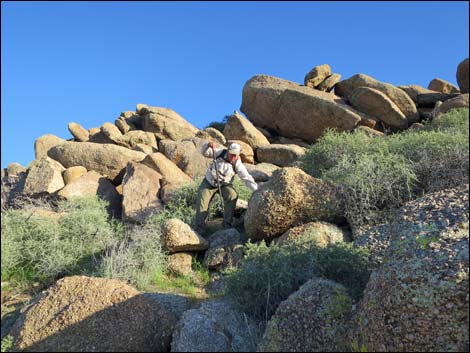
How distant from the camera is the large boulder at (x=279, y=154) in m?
14.7

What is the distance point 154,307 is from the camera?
4.67 m

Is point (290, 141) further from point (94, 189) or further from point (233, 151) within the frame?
point (94, 189)

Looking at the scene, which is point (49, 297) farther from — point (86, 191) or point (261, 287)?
point (86, 191)

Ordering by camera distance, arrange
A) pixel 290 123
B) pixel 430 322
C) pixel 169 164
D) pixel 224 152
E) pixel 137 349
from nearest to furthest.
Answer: pixel 430 322 < pixel 137 349 < pixel 224 152 < pixel 169 164 < pixel 290 123

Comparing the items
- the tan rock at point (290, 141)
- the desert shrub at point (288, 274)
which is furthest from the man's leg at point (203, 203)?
the tan rock at point (290, 141)

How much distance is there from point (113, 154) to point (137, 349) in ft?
33.5

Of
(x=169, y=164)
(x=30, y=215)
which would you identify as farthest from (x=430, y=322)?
(x=169, y=164)

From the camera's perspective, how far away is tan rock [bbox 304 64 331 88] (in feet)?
63.4

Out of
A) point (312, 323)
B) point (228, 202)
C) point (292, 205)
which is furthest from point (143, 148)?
point (312, 323)

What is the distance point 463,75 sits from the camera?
1862cm

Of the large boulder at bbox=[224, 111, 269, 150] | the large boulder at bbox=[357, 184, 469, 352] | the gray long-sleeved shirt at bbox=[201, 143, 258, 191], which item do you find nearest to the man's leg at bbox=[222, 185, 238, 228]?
the gray long-sleeved shirt at bbox=[201, 143, 258, 191]

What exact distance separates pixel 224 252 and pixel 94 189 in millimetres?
5763

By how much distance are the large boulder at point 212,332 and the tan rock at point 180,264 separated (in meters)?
3.43

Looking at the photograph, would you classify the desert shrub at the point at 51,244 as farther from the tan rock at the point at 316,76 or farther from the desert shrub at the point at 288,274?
the tan rock at the point at 316,76
